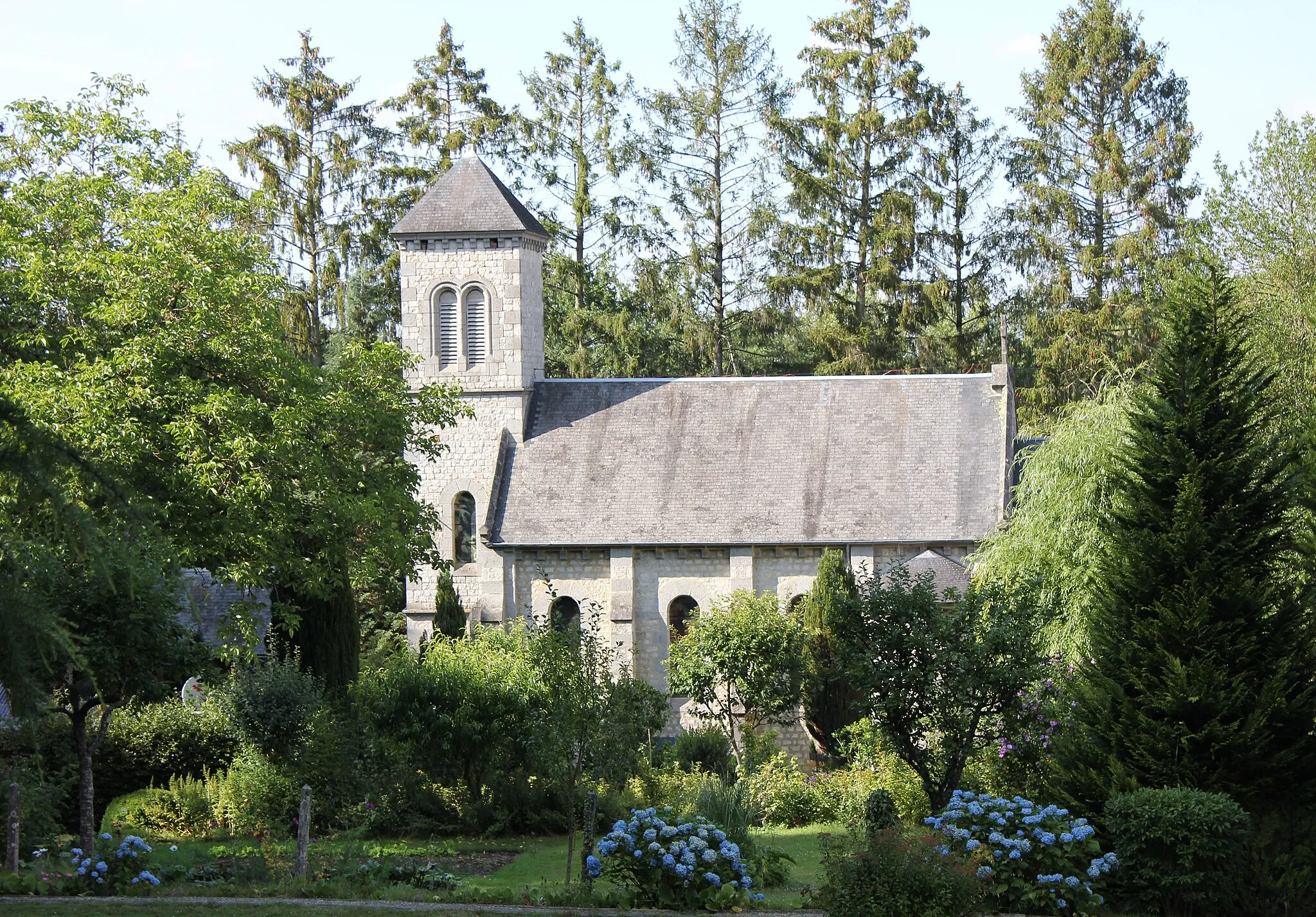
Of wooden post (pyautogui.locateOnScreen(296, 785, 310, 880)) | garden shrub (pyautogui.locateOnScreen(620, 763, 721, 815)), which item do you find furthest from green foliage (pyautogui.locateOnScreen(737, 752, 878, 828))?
wooden post (pyautogui.locateOnScreen(296, 785, 310, 880))

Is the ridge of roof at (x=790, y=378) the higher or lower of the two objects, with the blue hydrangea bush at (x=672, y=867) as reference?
higher

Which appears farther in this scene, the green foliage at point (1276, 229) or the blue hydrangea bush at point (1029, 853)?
the green foliage at point (1276, 229)

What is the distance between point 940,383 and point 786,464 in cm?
392

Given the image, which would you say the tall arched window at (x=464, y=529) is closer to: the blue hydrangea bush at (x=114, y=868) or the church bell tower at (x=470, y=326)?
the church bell tower at (x=470, y=326)

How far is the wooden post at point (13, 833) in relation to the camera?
42.0 feet

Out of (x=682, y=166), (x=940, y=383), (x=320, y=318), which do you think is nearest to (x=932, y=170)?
(x=682, y=166)

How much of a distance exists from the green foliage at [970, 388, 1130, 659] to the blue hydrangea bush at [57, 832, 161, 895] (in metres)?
10.6

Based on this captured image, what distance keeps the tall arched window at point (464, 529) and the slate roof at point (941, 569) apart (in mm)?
9619

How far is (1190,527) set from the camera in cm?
1295

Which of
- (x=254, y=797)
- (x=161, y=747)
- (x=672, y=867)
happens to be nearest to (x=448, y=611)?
(x=161, y=747)

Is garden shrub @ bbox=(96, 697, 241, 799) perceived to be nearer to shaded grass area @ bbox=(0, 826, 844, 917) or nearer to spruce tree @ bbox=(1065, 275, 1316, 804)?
shaded grass area @ bbox=(0, 826, 844, 917)

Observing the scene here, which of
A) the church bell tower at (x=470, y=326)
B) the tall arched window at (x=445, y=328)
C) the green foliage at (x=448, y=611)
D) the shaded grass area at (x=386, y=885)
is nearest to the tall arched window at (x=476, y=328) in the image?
the church bell tower at (x=470, y=326)

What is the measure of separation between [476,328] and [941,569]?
11691 mm

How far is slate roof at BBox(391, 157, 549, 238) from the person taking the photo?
97.6 ft
